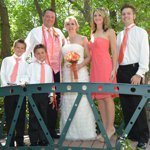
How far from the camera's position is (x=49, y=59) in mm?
6473

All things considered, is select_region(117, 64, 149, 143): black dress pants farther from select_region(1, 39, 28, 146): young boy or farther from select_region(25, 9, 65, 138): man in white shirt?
select_region(1, 39, 28, 146): young boy

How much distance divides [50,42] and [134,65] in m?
1.67

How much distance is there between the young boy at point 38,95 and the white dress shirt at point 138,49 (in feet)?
4.45

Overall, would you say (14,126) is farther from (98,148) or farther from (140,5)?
(140,5)

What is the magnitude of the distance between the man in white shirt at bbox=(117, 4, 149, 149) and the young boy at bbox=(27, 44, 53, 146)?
128cm

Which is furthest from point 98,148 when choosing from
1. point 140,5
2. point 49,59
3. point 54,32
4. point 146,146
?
point 140,5

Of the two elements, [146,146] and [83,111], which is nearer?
[146,146]

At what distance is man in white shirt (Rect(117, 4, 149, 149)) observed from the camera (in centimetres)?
569

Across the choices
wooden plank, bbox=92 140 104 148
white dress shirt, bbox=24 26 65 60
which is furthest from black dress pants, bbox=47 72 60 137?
wooden plank, bbox=92 140 104 148

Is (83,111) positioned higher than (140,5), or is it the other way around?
(140,5)

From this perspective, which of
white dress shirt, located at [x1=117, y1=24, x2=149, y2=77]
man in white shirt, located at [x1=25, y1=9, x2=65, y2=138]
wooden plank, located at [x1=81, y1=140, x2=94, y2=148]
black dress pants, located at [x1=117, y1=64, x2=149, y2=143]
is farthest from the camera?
man in white shirt, located at [x1=25, y1=9, x2=65, y2=138]

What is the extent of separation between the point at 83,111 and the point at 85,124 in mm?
243

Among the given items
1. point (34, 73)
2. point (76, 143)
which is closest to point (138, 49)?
point (34, 73)

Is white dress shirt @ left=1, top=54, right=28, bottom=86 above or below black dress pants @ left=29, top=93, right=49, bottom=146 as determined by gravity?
above
